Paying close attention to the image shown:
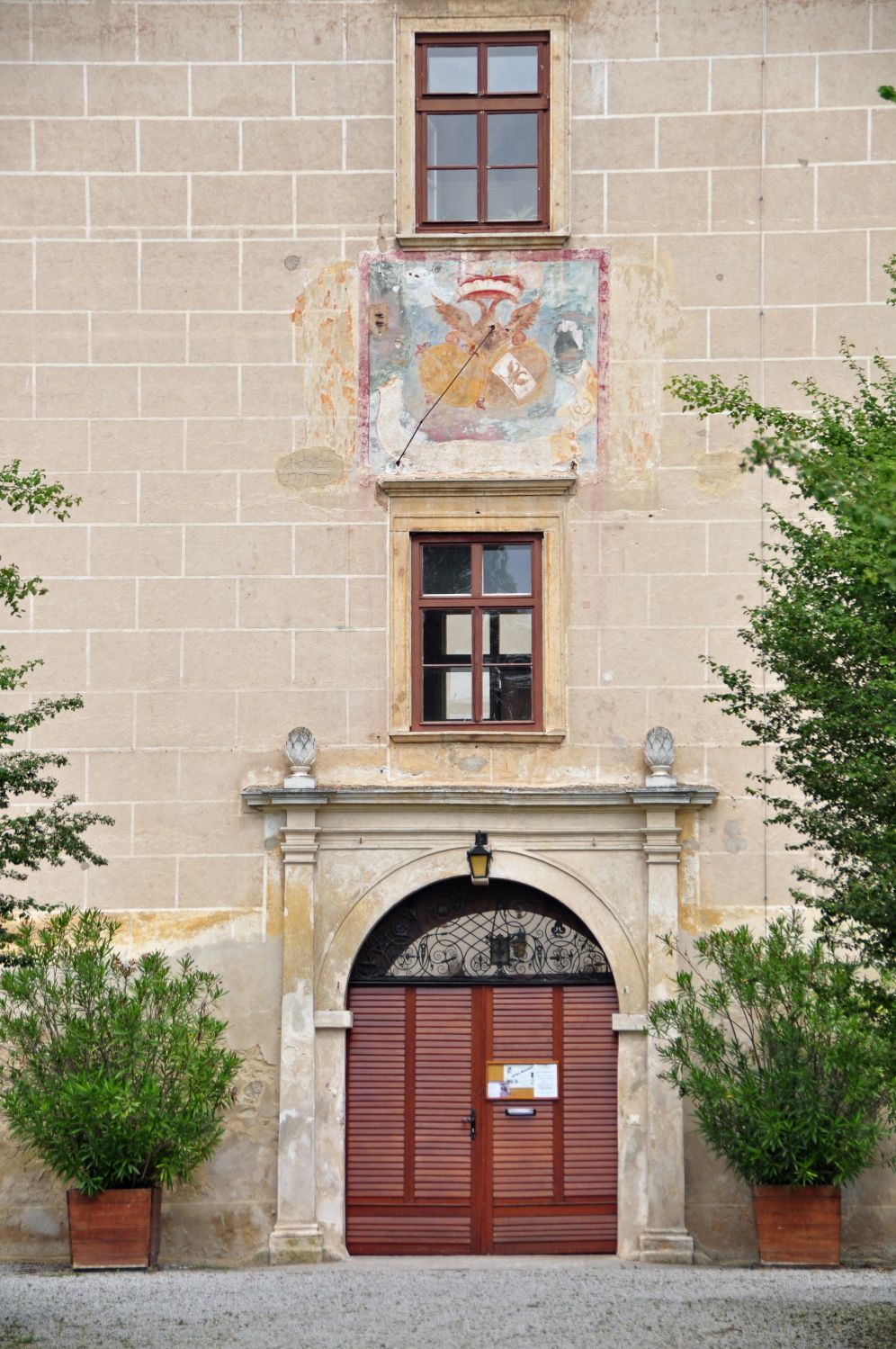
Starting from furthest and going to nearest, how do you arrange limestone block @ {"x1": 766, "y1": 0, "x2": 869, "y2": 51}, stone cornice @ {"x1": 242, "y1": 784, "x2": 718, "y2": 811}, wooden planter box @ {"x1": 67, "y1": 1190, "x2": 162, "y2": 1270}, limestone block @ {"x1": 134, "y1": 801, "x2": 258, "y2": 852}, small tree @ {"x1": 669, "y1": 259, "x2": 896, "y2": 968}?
limestone block @ {"x1": 766, "y1": 0, "x2": 869, "y2": 51} < limestone block @ {"x1": 134, "y1": 801, "x2": 258, "y2": 852} < stone cornice @ {"x1": 242, "y1": 784, "x2": 718, "y2": 811} < wooden planter box @ {"x1": 67, "y1": 1190, "x2": 162, "y2": 1270} < small tree @ {"x1": 669, "y1": 259, "x2": 896, "y2": 968}

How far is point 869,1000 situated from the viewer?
1211 centimetres

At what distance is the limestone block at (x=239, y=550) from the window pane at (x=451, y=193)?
2690mm

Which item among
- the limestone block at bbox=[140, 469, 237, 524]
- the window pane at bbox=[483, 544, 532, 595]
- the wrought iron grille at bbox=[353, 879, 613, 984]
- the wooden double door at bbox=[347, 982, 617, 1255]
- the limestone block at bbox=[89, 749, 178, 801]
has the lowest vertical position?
the wooden double door at bbox=[347, 982, 617, 1255]

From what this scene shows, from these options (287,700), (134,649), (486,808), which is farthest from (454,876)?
(134,649)

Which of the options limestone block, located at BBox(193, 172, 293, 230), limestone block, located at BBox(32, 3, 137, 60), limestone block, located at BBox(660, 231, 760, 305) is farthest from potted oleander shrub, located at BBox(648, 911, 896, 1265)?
limestone block, located at BBox(32, 3, 137, 60)

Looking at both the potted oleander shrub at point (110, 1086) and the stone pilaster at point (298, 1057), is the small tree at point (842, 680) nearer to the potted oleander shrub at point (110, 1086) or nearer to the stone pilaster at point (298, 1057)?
the stone pilaster at point (298, 1057)

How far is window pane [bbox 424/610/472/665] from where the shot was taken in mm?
16531

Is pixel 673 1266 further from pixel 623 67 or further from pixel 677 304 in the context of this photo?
pixel 623 67

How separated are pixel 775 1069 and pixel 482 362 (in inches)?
220

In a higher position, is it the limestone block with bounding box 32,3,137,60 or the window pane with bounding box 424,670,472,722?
the limestone block with bounding box 32,3,137,60

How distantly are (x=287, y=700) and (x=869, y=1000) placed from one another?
18.9 feet

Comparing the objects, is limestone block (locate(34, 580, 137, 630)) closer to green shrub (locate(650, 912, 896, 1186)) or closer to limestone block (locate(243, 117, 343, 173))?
limestone block (locate(243, 117, 343, 173))

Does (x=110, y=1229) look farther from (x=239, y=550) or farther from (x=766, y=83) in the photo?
(x=766, y=83)

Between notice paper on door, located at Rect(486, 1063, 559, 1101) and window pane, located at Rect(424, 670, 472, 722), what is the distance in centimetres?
259
